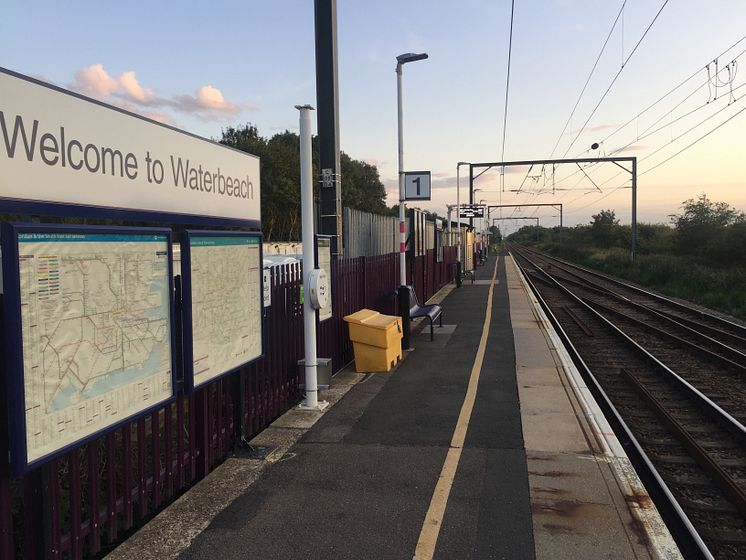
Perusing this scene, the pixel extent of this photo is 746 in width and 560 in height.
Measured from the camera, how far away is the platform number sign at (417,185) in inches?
459

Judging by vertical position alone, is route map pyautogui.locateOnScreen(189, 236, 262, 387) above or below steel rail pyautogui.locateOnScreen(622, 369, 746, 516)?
above

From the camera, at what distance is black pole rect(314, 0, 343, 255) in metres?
8.45

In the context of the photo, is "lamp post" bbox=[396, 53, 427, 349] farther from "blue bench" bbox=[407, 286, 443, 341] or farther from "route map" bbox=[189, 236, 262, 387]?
"route map" bbox=[189, 236, 262, 387]

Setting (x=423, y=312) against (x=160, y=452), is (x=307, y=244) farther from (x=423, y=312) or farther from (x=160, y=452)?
(x=423, y=312)

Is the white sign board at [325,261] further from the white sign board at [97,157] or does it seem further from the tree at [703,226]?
the tree at [703,226]

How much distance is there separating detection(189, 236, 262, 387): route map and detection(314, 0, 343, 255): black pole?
11.5ft

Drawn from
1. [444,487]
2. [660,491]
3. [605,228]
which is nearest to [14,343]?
[444,487]

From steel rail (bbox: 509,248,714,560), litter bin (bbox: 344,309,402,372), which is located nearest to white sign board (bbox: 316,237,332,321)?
litter bin (bbox: 344,309,402,372)

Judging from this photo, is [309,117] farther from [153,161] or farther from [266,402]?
[266,402]

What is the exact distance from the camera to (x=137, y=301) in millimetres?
3428

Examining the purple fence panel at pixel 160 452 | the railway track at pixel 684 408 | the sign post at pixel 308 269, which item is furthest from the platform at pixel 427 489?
the railway track at pixel 684 408

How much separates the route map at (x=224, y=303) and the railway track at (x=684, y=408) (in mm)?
3578

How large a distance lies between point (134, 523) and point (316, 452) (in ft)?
5.13

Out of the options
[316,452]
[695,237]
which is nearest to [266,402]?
[316,452]
